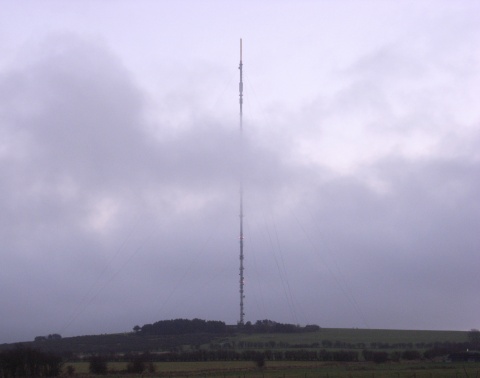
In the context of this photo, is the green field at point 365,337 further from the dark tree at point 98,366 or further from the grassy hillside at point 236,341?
the dark tree at point 98,366

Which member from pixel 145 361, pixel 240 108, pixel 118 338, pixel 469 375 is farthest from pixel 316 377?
pixel 118 338

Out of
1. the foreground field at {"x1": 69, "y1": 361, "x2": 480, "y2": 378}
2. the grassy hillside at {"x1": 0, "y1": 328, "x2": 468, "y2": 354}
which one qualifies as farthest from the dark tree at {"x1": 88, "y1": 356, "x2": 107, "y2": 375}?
the grassy hillside at {"x1": 0, "y1": 328, "x2": 468, "y2": 354}

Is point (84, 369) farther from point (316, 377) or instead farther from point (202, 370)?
point (316, 377)

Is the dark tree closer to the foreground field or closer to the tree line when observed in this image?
the foreground field

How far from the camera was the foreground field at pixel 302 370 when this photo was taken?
165 feet

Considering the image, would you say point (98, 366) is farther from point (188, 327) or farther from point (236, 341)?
point (188, 327)

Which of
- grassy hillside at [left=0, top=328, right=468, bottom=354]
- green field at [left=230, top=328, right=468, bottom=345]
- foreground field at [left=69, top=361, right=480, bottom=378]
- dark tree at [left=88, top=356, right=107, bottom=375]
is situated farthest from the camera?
green field at [left=230, top=328, right=468, bottom=345]

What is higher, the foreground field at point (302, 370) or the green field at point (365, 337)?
the green field at point (365, 337)

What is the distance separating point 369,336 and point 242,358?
4240 centimetres

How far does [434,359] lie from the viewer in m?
73.2

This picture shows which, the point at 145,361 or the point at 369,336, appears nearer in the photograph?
the point at 145,361

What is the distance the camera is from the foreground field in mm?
50281

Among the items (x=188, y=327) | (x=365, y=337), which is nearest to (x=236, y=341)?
(x=188, y=327)

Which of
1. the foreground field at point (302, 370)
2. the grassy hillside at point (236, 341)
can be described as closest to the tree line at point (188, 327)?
the grassy hillside at point (236, 341)
